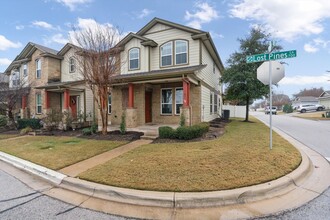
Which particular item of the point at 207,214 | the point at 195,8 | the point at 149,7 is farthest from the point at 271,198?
the point at 149,7

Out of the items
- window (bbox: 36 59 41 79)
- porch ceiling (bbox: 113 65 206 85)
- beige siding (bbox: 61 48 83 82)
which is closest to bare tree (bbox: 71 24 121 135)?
porch ceiling (bbox: 113 65 206 85)

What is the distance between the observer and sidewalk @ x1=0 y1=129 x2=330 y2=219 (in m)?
3.30

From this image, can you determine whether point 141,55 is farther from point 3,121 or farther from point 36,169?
point 3,121

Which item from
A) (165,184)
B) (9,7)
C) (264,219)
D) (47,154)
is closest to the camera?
(264,219)

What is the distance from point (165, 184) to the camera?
13.5ft

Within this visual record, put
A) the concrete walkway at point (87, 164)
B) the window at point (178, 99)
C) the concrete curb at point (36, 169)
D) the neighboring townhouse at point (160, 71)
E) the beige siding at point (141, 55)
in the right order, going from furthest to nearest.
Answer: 1. the beige siding at point (141, 55)
2. the window at point (178, 99)
3. the neighboring townhouse at point (160, 71)
4. the concrete walkway at point (87, 164)
5. the concrete curb at point (36, 169)

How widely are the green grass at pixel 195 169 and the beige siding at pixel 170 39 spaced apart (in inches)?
309

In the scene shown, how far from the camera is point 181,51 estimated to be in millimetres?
13281

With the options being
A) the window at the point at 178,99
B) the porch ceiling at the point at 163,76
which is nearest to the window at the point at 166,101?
→ the window at the point at 178,99

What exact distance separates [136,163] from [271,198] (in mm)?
3445

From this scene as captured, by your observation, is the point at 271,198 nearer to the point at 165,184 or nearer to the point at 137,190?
the point at 165,184

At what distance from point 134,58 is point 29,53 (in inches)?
497

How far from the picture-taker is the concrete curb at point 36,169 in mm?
4910

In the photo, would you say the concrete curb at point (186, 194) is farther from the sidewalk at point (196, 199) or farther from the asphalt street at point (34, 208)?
the asphalt street at point (34, 208)
